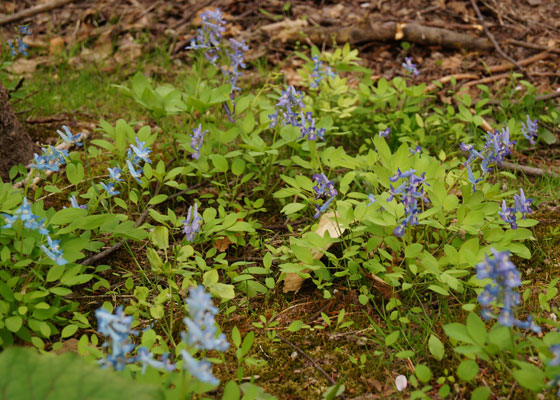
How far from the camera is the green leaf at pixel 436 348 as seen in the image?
1.82 metres

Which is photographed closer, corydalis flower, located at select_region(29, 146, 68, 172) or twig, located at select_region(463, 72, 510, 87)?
corydalis flower, located at select_region(29, 146, 68, 172)

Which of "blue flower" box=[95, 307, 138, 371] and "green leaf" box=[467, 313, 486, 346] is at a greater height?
"blue flower" box=[95, 307, 138, 371]

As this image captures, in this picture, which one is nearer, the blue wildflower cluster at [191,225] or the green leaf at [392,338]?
the green leaf at [392,338]

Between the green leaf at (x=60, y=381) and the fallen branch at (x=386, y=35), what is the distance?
3.84 metres

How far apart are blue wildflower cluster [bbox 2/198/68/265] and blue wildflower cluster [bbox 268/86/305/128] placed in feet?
4.16

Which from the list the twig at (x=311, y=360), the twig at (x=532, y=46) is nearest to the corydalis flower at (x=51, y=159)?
the twig at (x=311, y=360)

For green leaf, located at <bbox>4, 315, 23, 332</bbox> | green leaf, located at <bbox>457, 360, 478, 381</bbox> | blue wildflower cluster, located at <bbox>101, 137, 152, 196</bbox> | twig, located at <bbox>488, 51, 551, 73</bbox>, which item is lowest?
twig, located at <bbox>488, 51, 551, 73</bbox>

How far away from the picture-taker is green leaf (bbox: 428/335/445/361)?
A: 182cm

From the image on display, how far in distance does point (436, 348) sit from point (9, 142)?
7.69 ft

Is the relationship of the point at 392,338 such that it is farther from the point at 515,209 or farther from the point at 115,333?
the point at 115,333

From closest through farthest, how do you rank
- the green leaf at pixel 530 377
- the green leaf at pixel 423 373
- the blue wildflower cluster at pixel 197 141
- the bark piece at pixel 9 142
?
the green leaf at pixel 530 377
the green leaf at pixel 423 373
the blue wildflower cluster at pixel 197 141
the bark piece at pixel 9 142

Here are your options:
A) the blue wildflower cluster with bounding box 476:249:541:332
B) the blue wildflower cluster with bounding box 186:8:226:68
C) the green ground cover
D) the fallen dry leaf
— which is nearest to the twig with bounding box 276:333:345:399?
the green ground cover

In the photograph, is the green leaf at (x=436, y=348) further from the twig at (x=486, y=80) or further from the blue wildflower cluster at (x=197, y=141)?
the twig at (x=486, y=80)

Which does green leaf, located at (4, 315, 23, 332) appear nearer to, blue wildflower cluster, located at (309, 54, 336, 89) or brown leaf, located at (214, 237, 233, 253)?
brown leaf, located at (214, 237, 233, 253)
